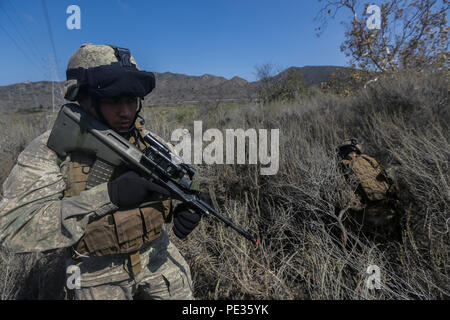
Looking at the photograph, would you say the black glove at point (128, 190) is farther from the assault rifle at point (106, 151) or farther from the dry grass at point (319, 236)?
the dry grass at point (319, 236)

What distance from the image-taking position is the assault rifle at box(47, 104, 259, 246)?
1329 mm

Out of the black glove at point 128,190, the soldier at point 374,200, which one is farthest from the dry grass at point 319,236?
the black glove at point 128,190

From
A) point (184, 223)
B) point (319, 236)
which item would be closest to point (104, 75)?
point (184, 223)

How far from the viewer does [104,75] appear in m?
1.29

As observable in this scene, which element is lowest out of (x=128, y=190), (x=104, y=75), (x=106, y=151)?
(x=128, y=190)

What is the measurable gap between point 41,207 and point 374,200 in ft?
9.13

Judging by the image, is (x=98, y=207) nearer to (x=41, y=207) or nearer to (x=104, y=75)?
(x=41, y=207)

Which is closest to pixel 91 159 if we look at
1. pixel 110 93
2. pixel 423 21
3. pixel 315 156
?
pixel 110 93

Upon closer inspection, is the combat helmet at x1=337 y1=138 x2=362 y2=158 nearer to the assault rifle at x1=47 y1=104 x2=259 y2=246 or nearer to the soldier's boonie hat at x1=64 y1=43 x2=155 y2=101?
the assault rifle at x1=47 y1=104 x2=259 y2=246

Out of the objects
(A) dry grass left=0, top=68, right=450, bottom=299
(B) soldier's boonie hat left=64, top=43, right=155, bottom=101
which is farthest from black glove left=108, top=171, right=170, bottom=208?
(A) dry grass left=0, top=68, right=450, bottom=299

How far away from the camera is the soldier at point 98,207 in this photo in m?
1.18
